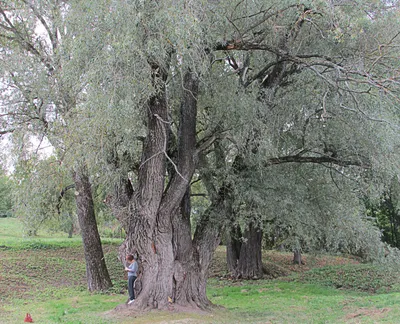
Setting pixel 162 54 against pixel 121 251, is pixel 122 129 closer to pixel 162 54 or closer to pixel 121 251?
pixel 162 54

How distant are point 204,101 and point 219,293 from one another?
7.35 metres

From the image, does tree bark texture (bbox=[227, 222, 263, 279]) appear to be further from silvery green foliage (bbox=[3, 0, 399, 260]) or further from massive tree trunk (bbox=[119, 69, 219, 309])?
massive tree trunk (bbox=[119, 69, 219, 309])

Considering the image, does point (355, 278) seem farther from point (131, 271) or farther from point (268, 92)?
point (131, 271)

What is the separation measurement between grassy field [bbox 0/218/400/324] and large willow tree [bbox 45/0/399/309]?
155 centimetres

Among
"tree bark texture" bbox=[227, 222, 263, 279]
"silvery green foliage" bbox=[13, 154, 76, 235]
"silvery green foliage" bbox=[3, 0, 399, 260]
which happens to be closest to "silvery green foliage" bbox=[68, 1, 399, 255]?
"silvery green foliage" bbox=[3, 0, 399, 260]

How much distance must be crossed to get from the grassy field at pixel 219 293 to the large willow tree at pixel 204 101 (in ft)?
5.07

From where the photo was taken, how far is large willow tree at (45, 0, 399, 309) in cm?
750

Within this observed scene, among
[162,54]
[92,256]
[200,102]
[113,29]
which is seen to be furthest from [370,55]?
[92,256]

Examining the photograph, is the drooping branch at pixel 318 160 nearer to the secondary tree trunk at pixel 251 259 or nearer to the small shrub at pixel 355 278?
the small shrub at pixel 355 278

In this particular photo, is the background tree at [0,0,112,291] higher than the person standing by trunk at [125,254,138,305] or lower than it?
higher

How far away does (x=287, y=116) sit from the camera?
10555 millimetres

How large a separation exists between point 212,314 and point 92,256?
6877 mm

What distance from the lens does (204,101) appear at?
1034 centimetres

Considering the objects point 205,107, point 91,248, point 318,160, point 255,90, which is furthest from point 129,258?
point 91,248
